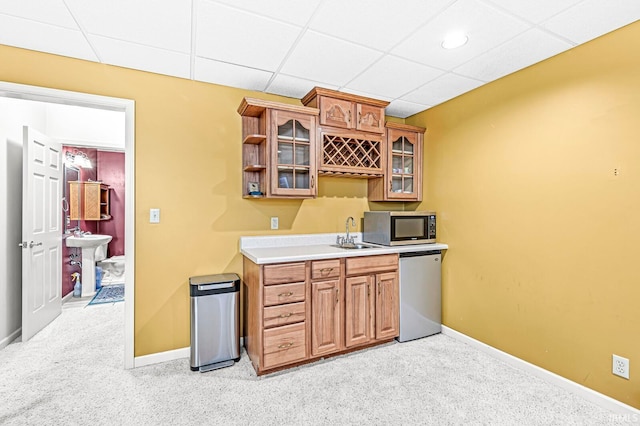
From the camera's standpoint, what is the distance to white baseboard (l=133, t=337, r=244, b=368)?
99.6 inches

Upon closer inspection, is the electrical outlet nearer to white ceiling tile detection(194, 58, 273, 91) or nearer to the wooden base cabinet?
the wooden base cabinet

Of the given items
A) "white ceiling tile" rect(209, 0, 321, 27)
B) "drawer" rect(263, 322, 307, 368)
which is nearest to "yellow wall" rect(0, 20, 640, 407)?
"drawer" rect(263, 322, 307, 368)

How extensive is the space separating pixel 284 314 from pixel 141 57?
229 centimetres

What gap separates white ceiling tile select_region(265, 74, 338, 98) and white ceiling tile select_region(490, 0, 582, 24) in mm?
1492

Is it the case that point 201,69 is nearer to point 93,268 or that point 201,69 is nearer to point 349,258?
point 349,258

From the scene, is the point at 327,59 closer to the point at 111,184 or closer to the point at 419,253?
the point at 419,253

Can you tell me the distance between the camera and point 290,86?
2.86 metres

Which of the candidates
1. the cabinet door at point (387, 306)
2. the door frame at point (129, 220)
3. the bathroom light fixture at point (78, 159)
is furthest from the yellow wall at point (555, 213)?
the bathroom light fixture at point (78, 159)

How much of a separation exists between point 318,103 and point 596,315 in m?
2.69

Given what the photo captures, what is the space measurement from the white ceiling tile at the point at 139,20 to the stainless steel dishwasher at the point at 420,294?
8.47 feet

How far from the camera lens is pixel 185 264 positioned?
2.71m

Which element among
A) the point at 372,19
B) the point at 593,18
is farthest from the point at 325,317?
the point at 593,18

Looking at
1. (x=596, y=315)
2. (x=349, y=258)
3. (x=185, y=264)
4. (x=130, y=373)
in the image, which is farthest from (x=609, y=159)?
(x=130, y=373)

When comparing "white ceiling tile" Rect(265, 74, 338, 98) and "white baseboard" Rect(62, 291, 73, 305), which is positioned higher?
"white ceiling tile" Rect(265, 74, 338, 98)
